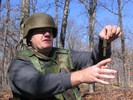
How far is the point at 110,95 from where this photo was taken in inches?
653

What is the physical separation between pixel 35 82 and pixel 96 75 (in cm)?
52

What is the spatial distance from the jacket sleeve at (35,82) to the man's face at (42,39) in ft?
1.09

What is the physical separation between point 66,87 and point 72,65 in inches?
33.8

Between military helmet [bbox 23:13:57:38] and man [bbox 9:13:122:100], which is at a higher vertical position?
military helmet [bbox 23:13:57:38]

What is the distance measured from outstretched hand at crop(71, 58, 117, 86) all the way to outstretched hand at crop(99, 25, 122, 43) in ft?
1.87

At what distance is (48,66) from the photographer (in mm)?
2635

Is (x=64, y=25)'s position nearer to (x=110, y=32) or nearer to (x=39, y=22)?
(x=39, y=22)

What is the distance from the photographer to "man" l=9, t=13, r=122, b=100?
194 centimetres

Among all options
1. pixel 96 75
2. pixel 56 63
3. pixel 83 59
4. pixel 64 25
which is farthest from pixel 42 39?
pixel 64 25

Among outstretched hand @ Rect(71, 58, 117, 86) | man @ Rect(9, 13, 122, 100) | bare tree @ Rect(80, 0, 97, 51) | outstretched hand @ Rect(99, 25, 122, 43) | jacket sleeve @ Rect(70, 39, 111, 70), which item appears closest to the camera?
outstretched hand @ Rect(71, 58, 117, 86)

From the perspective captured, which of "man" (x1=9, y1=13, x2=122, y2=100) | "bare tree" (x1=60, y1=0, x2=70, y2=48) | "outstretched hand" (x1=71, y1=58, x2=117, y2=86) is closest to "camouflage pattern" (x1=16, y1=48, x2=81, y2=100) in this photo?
"man" (x1=9, y1=13, x2=122, y2=100)

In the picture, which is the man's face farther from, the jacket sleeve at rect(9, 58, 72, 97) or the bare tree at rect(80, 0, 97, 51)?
the bare tree at rect(80, 0, 97, 51)

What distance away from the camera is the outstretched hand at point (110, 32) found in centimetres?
232

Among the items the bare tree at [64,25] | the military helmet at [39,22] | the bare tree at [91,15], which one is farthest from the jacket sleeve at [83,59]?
the bare tree at [91,15]
